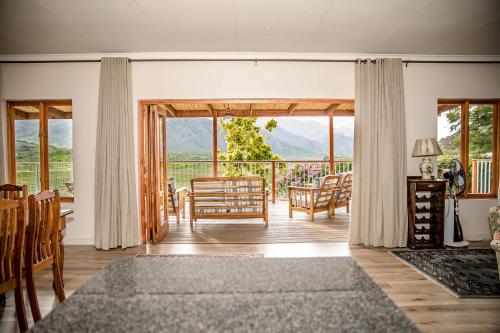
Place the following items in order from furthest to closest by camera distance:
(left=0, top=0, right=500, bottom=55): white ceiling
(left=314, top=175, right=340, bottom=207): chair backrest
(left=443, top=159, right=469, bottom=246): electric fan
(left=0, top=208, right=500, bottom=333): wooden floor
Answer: (left=314, top=175, right=340, bottom=207): chair backrest → (left=443, top=159, right=469, bottom=246): electric fan → (left=0, top=0, right=500, bottom=55): white ceiling → (left=0, top=208, right=500, bottom=333): wooden floor

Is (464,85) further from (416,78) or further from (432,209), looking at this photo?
(432,209)

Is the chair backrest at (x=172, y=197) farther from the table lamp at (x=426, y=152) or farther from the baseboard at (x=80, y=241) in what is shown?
the table lamp at (x=426, y=152)

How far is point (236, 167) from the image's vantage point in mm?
7309

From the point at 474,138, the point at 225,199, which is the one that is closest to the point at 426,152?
the point at 474,138

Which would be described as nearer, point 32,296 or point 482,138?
point 32,296

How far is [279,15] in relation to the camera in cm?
284

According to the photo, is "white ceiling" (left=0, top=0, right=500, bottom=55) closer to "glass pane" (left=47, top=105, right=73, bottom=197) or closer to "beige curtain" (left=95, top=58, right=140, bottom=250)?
"beige curtain" (left=95, top=58, right=140, bottom=250)

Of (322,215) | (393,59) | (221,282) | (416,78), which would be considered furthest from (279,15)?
(322,215)

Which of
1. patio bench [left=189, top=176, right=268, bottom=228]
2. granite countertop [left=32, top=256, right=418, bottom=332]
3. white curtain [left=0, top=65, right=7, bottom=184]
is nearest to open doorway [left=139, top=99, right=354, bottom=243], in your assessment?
patio bench [left=189, top=176, right=268, bottom=228]

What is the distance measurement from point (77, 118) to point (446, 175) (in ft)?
16.3

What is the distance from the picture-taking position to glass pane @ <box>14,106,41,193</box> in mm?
3998

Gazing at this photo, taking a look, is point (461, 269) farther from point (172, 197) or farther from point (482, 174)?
point (172, 197)

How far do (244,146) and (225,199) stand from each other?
3.04 m

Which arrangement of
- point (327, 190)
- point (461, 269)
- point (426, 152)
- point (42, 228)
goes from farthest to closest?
1. point (327, 190)
2. point (426, 152)
3. point (461, 269)
4. point (42, 228)
